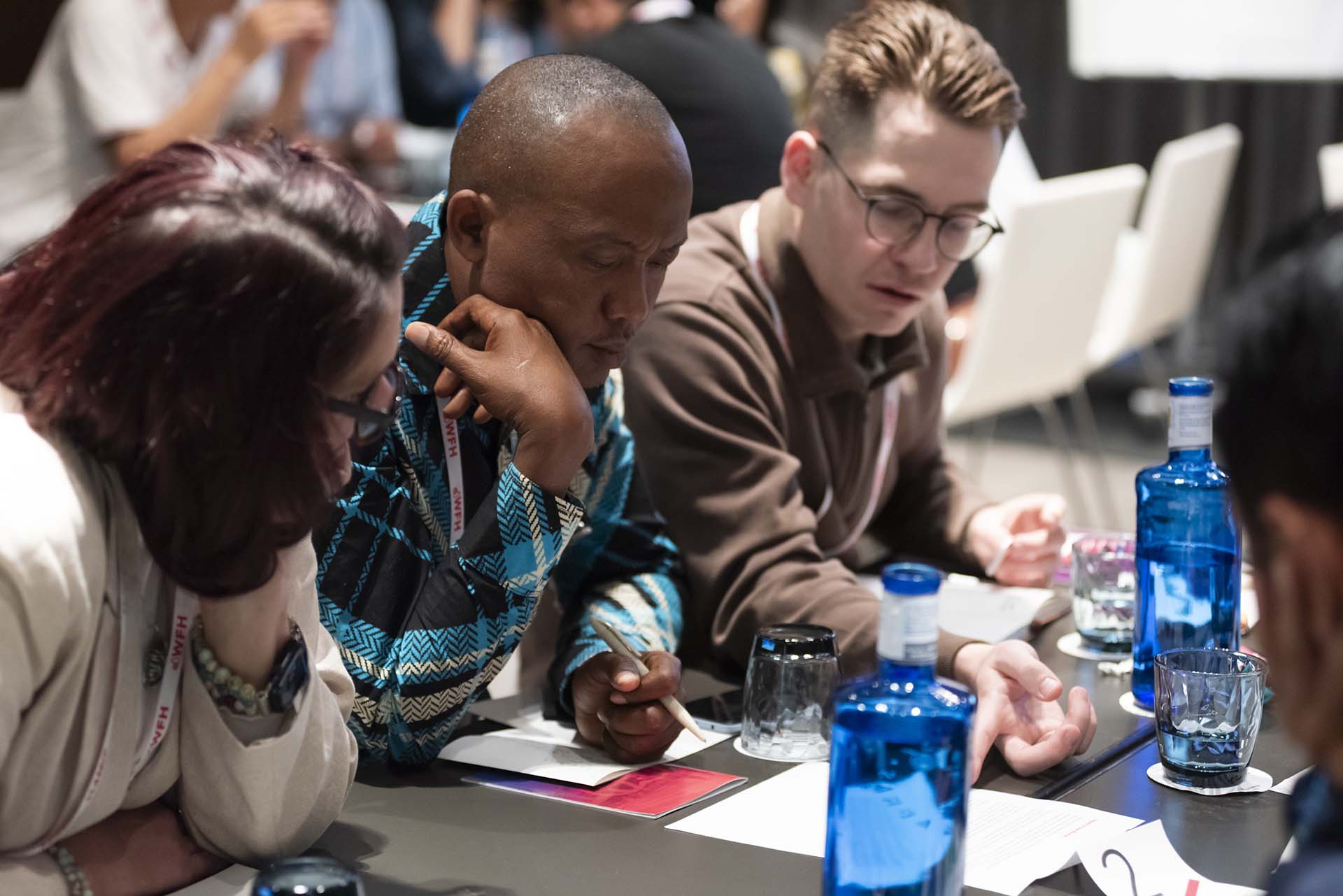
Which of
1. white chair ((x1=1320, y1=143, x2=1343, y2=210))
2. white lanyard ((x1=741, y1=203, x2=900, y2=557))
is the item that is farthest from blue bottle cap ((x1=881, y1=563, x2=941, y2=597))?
white chair ((x1=1320, y1=143, x2=1343, y2=210))

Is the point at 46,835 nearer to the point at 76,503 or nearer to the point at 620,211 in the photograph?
the point at 76,503

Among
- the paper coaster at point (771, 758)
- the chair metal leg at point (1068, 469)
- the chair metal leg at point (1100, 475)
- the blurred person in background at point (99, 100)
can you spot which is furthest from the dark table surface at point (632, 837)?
the chair metal leg at point (1100, 475)

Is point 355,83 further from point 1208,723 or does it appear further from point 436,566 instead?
point 1208,723

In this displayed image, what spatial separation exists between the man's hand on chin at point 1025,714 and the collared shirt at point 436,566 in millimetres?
Answer: 340

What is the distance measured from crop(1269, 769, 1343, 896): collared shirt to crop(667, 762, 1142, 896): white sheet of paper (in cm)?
30

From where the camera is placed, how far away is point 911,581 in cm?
91

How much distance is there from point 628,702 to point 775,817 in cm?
19

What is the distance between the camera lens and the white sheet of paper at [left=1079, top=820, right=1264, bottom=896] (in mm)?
1093

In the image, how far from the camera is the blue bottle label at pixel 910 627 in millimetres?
923

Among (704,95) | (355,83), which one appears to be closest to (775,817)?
(704,95)

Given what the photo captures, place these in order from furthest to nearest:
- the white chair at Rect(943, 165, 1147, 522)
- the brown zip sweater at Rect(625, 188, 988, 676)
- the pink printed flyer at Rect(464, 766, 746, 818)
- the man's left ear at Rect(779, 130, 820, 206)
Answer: the white chair at Rect(943, 165, 1147, 522) < the man's left ear at Rect(779, 130, 820, 206) < the brown zip sweater at Rect(625, 188, 988, 676) < the pink printed flyer at Rect(464, 766, 746, 818)

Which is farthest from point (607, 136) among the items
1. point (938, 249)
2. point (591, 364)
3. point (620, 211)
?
point (938, 249)

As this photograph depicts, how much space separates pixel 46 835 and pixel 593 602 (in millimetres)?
667

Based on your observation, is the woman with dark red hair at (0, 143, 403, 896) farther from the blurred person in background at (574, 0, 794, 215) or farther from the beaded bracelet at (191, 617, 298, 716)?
the blurred person in background at (574, 0, 794, 215)
